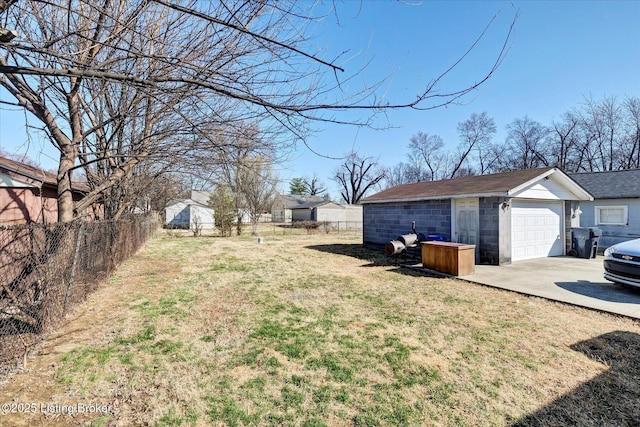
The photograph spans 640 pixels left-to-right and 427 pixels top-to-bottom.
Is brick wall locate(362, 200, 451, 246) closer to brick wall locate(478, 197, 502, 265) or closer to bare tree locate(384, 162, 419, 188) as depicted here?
brick wall locate(478, 197, 502, 265)

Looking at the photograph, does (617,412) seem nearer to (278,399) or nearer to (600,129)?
(278,399)

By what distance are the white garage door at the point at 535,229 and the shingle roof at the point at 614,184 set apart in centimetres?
381

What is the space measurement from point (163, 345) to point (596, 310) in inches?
266

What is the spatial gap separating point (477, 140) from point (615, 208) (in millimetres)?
26876

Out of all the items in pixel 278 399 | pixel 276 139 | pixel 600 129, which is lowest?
pixel 278 399

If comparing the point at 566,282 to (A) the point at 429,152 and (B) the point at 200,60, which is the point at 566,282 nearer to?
(B) the point at 200,60

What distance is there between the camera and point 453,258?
800cm

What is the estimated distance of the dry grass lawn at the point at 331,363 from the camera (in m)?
2.59

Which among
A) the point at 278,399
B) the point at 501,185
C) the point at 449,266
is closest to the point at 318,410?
the point at 278,399

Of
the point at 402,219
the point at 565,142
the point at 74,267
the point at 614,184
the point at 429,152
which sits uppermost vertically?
the point at 429,152

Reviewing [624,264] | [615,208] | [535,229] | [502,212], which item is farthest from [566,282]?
[615,208]

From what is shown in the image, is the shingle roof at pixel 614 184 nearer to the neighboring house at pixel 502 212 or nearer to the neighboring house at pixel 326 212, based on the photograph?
the neighboring house at pixel 502 212

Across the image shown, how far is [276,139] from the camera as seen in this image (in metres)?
3.90

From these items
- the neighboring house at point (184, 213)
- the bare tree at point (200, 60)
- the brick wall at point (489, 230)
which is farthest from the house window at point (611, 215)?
the neighboring house at point (184, 213)
